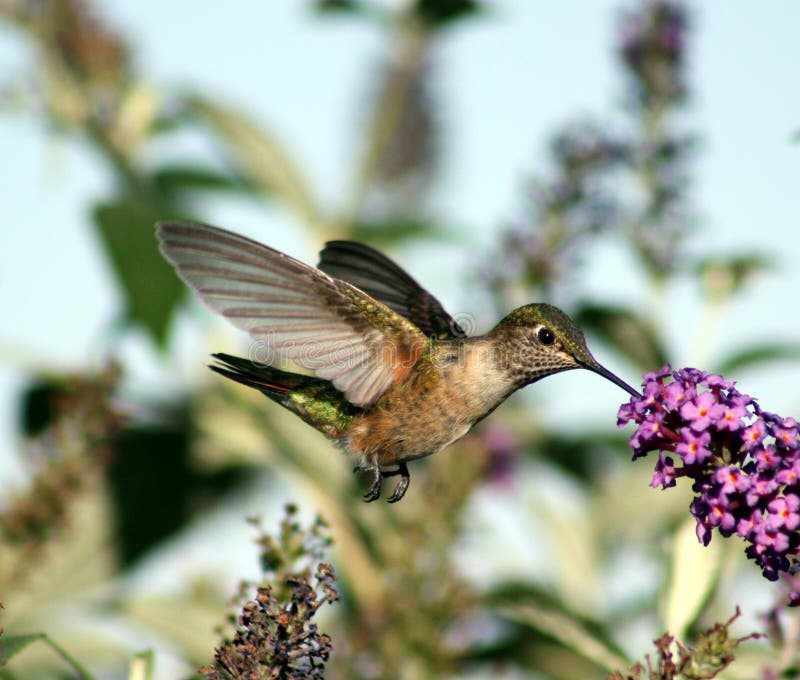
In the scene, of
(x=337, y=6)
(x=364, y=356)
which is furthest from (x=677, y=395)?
(x=337, y=6)

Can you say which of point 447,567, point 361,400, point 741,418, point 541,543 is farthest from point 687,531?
point 541,543

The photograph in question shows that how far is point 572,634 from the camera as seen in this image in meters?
2.93

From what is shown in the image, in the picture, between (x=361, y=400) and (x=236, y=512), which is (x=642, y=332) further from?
(x=236, y=512)

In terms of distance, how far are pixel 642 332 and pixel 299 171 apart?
2365 mm

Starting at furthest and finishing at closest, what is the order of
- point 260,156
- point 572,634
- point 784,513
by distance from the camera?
point 260,156
point 572,634
point 784,513

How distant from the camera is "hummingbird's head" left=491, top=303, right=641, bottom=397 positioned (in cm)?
312

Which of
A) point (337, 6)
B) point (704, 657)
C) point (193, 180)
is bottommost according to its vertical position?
point (704, 657)

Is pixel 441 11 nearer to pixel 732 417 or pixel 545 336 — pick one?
pixel 545 336

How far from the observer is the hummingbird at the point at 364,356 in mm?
2854

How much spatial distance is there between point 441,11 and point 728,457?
4.02 meters

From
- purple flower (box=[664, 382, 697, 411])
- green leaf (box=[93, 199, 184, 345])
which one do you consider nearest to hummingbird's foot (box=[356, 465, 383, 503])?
purple flower (box=[664, 382, 697, 411])

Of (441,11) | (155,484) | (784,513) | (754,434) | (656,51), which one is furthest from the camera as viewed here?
(441,11)

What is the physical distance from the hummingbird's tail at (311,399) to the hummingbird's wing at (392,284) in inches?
16.4

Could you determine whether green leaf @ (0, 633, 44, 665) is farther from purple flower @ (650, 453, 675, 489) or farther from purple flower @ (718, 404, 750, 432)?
purple flower @ (718, 404, 750, 432)
